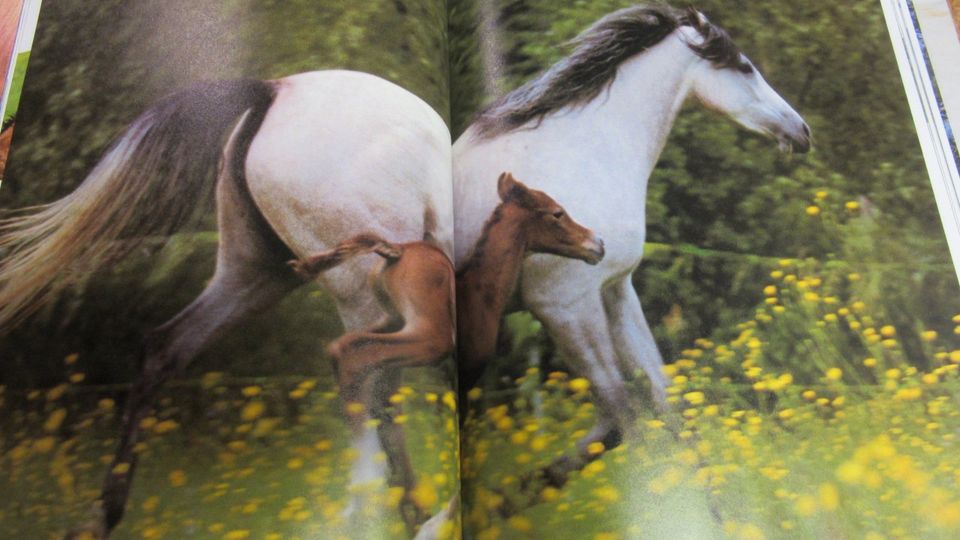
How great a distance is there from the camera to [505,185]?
1.16m

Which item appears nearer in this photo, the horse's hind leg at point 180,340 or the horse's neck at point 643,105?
the horse's hind leg at point 180,340

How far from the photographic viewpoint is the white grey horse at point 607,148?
1.10m

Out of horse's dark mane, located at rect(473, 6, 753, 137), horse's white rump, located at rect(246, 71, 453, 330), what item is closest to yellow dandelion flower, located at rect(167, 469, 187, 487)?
horse's white rump, located at rect(246, 71, 453, 330)

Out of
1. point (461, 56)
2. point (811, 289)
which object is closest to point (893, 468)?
point (811, 289)

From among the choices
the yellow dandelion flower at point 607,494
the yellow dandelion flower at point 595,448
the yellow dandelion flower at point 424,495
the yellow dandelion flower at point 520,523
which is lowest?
the yellow dandelion flower at point 520,523

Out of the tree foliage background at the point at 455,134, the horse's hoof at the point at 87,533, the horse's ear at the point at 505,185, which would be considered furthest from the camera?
the horse's ear at the point at 505,185

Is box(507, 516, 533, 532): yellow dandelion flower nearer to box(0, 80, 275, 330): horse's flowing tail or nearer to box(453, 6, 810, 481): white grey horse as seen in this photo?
box(453, 6, 810, 481): white grey horse

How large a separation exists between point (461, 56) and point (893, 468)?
0.82 m

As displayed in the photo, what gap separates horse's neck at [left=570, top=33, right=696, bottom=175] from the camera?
1.21 metres

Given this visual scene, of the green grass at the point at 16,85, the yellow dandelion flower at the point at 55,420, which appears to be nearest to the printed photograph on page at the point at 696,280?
the yellow dandelion flower at the point at 55,420

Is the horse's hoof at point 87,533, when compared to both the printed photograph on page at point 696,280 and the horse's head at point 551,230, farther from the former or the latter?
the horse's head at point 551,230

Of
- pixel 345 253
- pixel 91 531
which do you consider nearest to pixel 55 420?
pixel 91 531

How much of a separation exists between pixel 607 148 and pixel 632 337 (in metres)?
0.28

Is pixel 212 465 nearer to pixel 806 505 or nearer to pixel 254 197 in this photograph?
pixel 254 197
